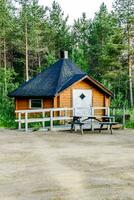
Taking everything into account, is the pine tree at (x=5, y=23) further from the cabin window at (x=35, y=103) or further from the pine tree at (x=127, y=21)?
the cabin window at (x=35, y=103)

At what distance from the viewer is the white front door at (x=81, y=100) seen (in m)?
31.9

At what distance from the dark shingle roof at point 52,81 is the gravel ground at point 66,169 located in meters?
11.1

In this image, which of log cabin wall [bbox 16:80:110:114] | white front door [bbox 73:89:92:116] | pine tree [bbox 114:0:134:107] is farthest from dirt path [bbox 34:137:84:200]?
pine tree [bbox 114:0:134:107]

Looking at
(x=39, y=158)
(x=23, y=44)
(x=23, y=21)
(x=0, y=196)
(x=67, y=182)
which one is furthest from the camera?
(x=23, y=44)

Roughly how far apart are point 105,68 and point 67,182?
51.5 metres

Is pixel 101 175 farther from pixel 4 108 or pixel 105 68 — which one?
pixel 105 68

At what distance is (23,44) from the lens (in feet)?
202

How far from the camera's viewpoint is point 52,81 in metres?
32.5

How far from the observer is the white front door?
105 feet

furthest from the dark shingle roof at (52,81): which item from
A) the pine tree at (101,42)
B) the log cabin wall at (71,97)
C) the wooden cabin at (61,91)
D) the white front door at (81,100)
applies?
the pine tree at (101,42)

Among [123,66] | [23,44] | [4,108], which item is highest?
[23,44]

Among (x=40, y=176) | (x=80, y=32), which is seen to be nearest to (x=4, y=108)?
(x=40, y=176)

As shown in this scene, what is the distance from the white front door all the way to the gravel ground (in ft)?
37.9

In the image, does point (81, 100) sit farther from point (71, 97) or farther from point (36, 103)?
point (36, 103)
